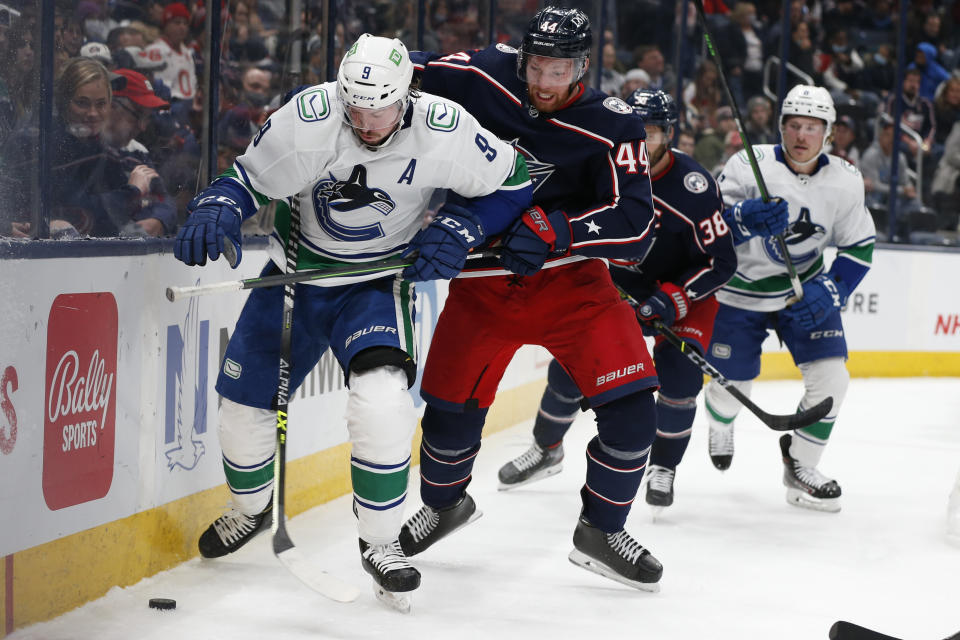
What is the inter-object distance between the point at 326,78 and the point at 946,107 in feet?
18.5

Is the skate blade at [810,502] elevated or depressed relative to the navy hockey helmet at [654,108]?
depressed

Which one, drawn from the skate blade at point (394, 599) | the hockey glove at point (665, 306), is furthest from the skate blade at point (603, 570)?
the hockey glove at point (665, 306)

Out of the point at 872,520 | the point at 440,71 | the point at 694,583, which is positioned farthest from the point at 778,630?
the point at 440,71

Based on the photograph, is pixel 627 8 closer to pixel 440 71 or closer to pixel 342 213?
pixel 440 71

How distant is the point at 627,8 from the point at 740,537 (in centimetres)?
425

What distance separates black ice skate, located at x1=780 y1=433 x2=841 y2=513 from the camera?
12.6 ft

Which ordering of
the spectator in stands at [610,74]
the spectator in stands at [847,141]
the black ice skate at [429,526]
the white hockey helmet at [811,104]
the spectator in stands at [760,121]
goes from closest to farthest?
the black ice skate at [429,526]
the white hockey helmet at [811,104]
the spectator in stands at [610,74]
the spectator in stands at [760,121]
the spectator in stands at [847,141]

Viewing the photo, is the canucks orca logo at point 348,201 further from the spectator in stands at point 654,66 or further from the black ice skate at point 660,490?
the spectator in stands at point 654,66

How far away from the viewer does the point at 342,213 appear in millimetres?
2576

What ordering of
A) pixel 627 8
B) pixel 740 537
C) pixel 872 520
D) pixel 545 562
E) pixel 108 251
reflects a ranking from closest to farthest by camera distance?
1. pixel 108 251
2. pixel 545 562
3. pixel 740 537
4. pixel 872 520
5. pixel 627 8

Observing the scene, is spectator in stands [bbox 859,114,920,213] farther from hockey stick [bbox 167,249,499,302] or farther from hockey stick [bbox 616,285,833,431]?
hockey stick [bbox 167,249,499,302]

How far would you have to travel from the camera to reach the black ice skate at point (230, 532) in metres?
2.81

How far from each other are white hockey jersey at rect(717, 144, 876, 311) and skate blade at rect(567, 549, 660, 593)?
1.39m

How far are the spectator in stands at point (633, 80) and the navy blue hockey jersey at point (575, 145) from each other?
13.2 ft
